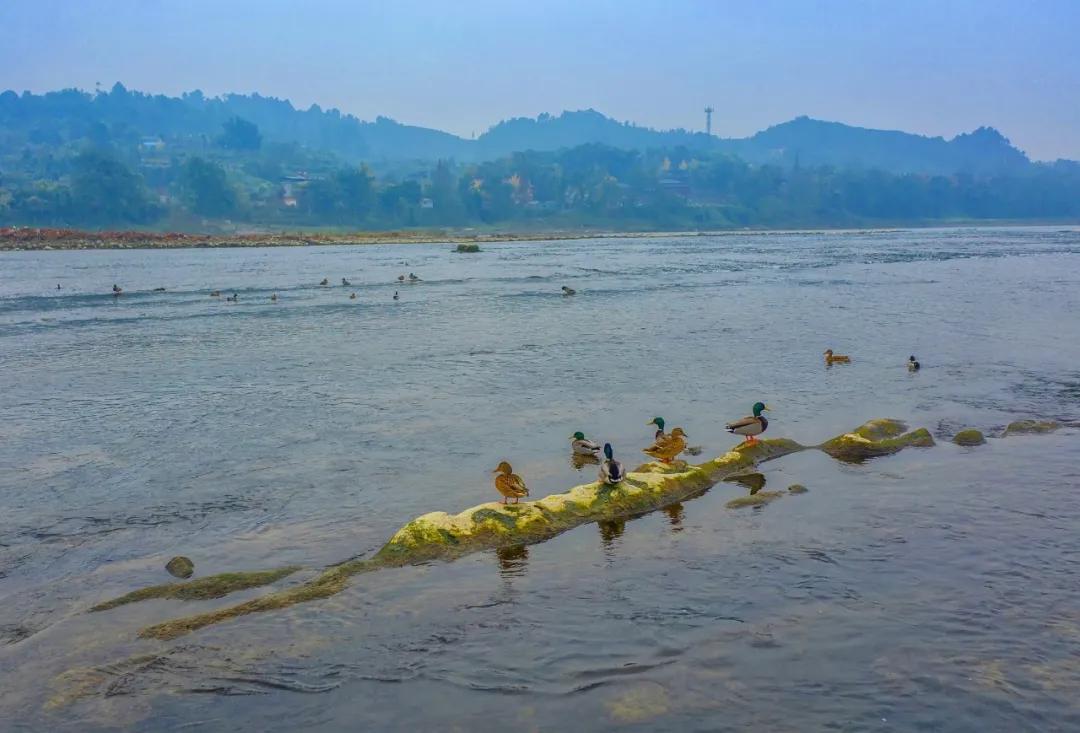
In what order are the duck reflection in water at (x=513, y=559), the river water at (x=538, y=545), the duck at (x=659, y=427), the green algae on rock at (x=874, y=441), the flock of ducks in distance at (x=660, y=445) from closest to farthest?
the river water at (x=538, y=545) < the duck reflection in water at (x=513, y=559) < the flock of ducks in distance at (x=660, y=445) < the green algae on rock at (x=874, y=441) < the duck at (x=659, y=427)

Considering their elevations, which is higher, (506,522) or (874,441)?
(874,441)

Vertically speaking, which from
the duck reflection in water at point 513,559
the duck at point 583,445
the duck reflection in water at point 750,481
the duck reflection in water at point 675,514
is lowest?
the duck reflection in water at point 513,559

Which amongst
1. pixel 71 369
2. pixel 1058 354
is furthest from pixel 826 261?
pixel 71 369

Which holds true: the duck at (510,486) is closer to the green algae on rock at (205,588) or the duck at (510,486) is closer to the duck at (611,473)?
the duck at (611,473)

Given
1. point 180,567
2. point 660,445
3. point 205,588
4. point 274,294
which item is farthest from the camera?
point 274,294

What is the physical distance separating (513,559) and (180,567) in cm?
496

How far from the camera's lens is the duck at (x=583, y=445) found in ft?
60.3

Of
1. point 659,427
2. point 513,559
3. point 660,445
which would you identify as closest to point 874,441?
→ point 659,427

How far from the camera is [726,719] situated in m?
8.95

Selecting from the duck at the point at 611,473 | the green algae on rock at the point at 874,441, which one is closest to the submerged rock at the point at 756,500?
the duck at the point at 611,473

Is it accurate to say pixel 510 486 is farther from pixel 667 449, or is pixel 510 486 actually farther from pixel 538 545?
pixel 667 449

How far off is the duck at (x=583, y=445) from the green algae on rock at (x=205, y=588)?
7576 millimetres

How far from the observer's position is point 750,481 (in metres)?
16.7

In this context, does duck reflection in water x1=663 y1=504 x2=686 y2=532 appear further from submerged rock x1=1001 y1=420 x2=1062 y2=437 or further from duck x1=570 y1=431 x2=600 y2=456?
submerged rock x1=1001 y1=420 x2=1062 y2=437
